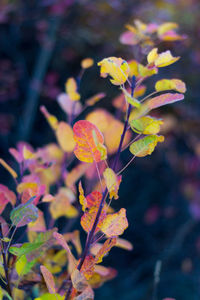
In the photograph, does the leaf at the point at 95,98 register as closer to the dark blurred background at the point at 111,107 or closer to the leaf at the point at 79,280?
the leaf at the point at 79,280

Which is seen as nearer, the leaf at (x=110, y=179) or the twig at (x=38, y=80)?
the leaf at (x=110, y=179)

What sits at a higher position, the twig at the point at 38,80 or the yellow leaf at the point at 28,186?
the twig at the point at 38,80

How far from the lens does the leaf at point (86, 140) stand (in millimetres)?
521

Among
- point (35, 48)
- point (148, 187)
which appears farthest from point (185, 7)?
point (148, 187)

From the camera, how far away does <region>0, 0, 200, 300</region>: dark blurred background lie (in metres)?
1.86

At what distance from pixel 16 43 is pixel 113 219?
2.01m

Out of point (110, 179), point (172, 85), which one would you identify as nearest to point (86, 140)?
point (110, 179)

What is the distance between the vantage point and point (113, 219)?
525 millimetres

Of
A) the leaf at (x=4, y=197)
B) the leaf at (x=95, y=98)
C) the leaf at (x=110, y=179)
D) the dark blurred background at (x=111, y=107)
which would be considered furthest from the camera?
the dark blurred background at (x=111, y=107)

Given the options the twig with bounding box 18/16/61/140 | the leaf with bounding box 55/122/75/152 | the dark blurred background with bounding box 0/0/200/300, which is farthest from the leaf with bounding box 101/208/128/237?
the twig with bounding box 18/16/61/140

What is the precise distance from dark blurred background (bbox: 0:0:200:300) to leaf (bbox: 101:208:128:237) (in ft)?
4.30

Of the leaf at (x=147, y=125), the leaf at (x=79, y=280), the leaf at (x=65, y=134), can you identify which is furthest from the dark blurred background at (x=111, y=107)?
the leaf at (x=79, y=280)

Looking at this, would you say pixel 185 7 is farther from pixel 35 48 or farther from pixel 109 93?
pixel 35 48

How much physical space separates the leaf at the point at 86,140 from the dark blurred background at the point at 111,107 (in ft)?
3.97
